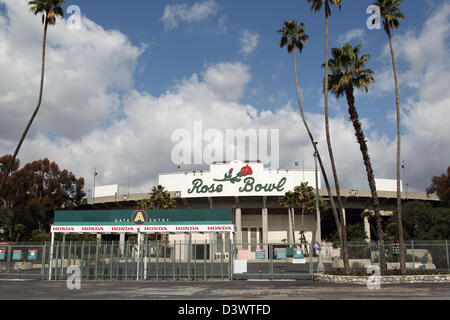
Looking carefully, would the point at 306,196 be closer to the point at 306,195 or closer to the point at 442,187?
the point at 306,195

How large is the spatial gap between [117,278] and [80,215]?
18.2ft

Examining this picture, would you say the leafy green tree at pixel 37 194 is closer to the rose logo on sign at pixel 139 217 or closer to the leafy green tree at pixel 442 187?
the rose logo on sign at pixel 139 217

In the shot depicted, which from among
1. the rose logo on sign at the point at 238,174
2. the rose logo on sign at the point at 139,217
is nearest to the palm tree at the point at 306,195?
the rose logo on sign at the point at 238,174

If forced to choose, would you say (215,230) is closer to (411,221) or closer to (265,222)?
(411,221)

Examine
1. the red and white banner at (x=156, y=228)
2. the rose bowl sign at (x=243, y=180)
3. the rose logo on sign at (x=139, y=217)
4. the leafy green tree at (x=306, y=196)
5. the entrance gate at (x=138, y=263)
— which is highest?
the rose bowl sign at (x=243, y=180)

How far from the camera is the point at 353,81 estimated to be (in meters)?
28.6

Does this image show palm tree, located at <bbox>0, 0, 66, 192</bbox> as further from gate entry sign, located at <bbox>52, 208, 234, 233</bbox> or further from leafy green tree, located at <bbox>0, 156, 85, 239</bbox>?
leafy green tree, located at <bbox>0, 156, 85, 239</bbox>

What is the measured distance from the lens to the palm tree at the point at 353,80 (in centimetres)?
2797

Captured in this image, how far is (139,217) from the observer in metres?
29.0

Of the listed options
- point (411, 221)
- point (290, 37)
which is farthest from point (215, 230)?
point (411, 221)

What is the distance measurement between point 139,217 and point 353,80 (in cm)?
1775

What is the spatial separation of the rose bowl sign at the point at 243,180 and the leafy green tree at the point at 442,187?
57.4ft

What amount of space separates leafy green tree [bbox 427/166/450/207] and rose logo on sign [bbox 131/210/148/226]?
148 ft
